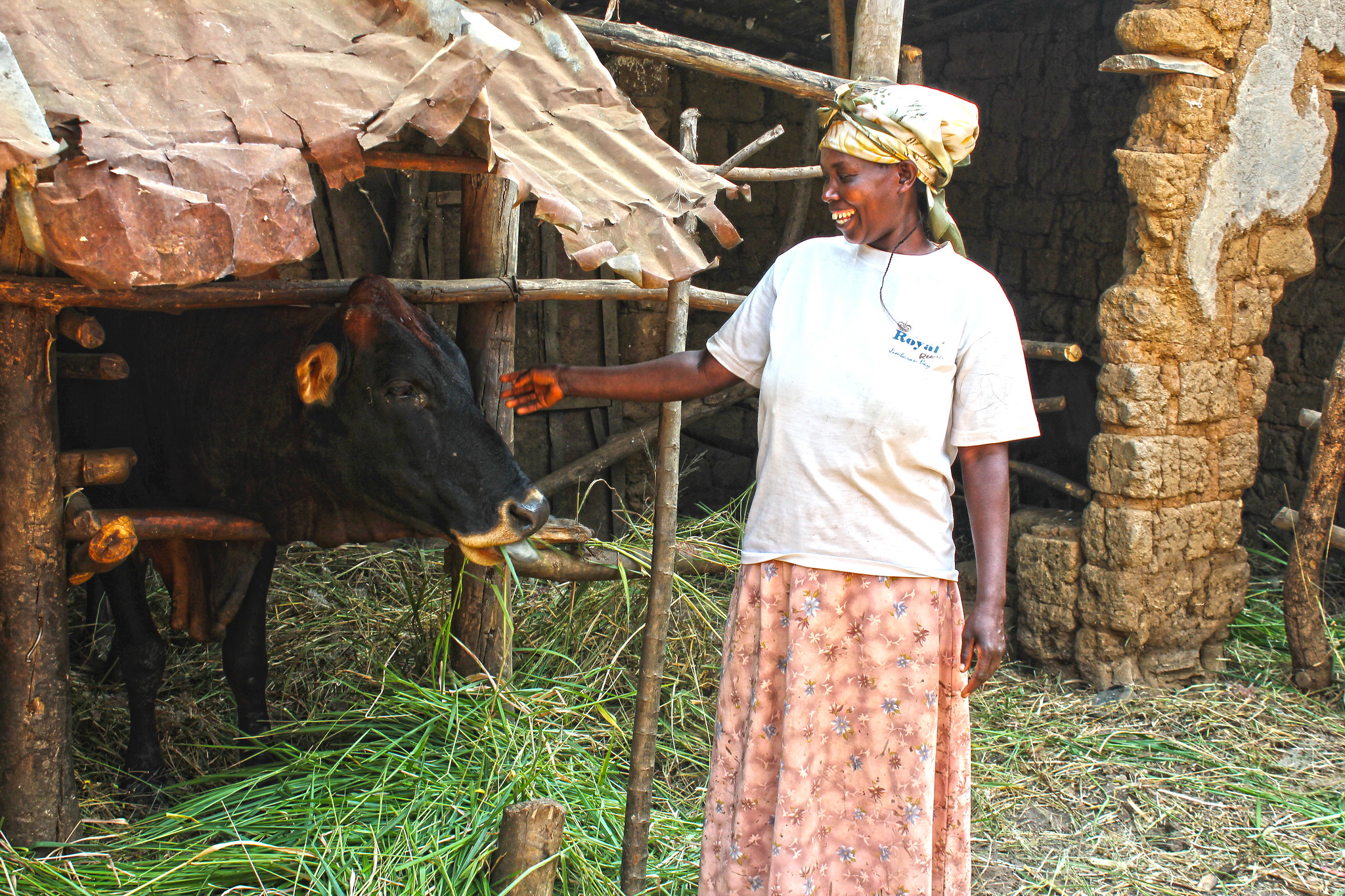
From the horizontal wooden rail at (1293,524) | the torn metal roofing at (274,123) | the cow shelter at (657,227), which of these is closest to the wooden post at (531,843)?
the cow shelter at (657,227)

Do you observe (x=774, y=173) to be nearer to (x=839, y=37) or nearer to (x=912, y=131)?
(x=912, y=131)

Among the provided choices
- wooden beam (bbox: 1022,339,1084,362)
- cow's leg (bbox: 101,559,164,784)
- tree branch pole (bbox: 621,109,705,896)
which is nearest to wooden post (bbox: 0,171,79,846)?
cow's leg (bbox: 101,559,164,784)

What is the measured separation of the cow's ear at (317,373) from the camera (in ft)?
9.46

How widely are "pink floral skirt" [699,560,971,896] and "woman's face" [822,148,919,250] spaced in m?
0.68

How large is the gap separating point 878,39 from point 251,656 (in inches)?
101

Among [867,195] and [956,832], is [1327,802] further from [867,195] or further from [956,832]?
[867,195]

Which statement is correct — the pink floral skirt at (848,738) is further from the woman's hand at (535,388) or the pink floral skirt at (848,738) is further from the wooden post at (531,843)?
the woman's hand at (535,388)

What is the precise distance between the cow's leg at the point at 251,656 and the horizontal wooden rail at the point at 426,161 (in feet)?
4.57

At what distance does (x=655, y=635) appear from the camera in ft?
8.83

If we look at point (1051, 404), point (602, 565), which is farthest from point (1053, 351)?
point (602, 565)

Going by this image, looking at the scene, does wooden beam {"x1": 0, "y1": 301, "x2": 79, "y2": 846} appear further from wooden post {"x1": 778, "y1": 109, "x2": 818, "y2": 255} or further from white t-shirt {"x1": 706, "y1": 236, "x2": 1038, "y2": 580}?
wooden post {"x1": 778, "y1": 109, "x2": 818, "y2": 255}

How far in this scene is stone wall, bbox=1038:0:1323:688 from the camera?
167 inches

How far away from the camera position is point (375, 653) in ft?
12.5

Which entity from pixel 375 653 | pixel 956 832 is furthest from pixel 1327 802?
pixel 375 653
